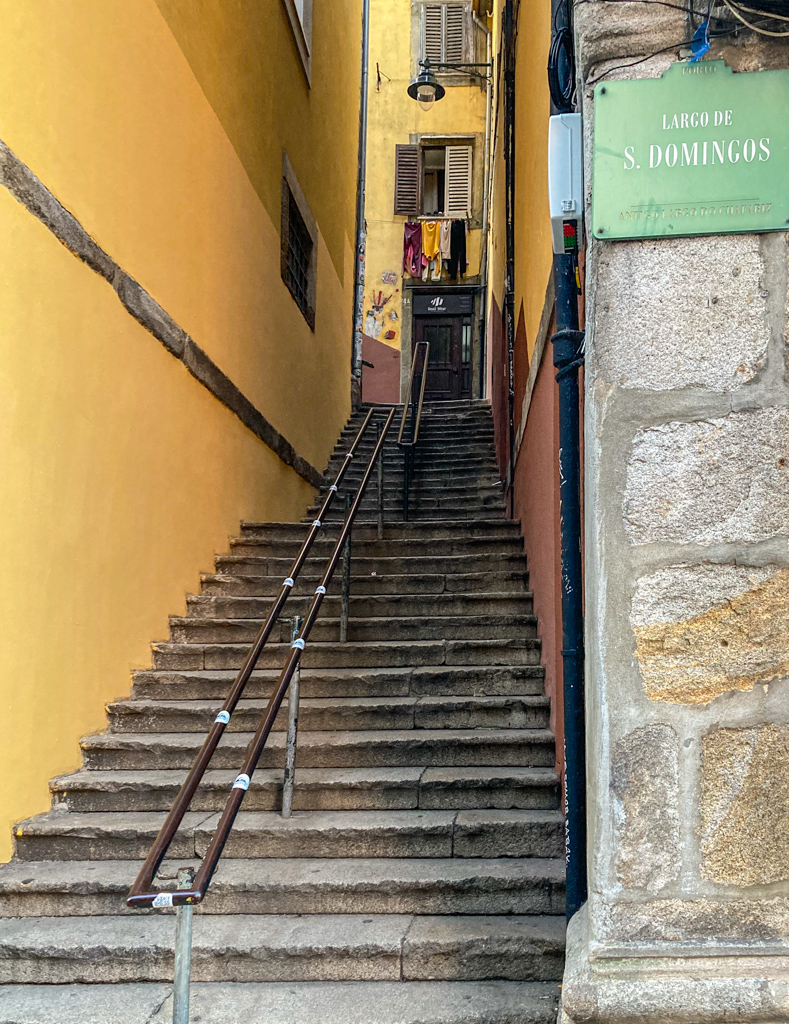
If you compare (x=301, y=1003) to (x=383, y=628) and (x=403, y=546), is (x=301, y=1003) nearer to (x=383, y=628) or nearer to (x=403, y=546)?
(x=383, y=628)

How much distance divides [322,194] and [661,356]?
911 cm

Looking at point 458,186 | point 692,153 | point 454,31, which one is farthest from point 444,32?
point 692,153

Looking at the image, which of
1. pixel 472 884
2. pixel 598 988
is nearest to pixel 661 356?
pixel 598 988

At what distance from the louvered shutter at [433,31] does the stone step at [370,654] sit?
1390 cm

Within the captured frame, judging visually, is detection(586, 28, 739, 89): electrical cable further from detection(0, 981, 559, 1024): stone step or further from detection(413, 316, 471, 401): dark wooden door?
detection(413, 316, 471, 401): dark wooden door

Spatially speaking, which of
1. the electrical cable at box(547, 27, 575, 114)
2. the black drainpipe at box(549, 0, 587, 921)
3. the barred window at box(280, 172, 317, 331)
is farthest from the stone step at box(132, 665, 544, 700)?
the barred window at box(280, 172, 317, 331)

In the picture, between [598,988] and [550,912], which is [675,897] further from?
[550,912]

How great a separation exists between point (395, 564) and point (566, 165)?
12.5ft

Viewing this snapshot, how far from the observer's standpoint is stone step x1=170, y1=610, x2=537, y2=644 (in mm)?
4934

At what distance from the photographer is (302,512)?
8.45m

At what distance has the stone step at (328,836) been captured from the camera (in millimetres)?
3387

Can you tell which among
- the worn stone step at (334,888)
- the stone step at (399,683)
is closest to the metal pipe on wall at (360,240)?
the stone step at (399,683)

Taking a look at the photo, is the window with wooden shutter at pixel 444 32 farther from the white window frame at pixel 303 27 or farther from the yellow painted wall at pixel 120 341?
the yellow painted wall at pixel 120 341

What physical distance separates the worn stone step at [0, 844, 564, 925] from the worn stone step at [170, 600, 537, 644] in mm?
1695
